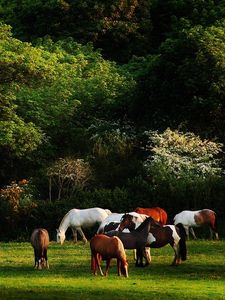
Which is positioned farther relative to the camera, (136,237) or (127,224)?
(127,224)

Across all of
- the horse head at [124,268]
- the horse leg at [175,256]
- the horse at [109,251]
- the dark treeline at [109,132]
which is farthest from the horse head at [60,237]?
the horse head at [124,268]

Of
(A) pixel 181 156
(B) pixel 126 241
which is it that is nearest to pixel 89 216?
(A) pixel 181 156

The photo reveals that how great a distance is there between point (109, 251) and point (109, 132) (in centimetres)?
2815

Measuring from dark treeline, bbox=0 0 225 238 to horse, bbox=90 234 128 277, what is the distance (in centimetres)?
1981

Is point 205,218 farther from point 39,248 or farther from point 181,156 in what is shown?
point 39,248

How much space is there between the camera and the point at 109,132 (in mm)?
56188

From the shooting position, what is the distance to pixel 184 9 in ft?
262

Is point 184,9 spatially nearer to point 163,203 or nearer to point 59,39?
point 59,39

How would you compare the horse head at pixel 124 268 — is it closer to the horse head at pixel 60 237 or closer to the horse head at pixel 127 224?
the horse head at pixel 127 224

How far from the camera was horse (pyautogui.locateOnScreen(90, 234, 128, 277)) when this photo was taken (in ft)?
92.6

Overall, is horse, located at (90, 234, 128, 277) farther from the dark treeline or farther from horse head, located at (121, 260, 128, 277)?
the dark treeline

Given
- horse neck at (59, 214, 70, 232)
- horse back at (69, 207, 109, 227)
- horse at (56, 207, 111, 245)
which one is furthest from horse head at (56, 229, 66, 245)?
horse back at (69, 207, 109, 227)

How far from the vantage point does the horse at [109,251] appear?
92.6 feet

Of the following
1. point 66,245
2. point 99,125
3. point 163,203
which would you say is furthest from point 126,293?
point 99,125
